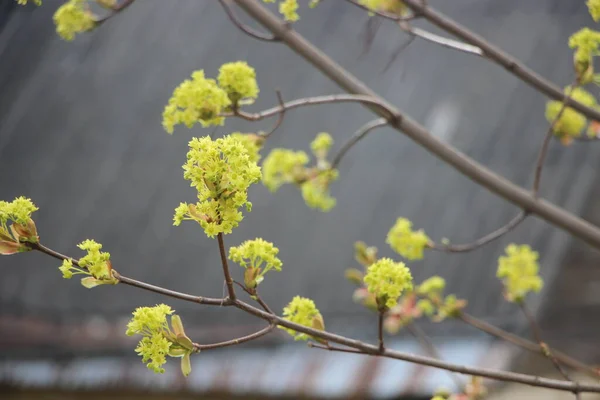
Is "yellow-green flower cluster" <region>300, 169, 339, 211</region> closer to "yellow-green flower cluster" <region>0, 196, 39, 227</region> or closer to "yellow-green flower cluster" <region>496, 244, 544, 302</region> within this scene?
"yellow-green flower cluster" <region>496, 244, 544, 302</region>

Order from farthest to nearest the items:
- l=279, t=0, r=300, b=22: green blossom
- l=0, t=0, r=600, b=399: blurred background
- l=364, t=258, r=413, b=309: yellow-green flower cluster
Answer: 1. l=0, t=0, r=600, b=399: blurred background
2. l=279, t=0, r=300, b=22: green blossom
3. l=364, t=258, r=413, b=309: yellow-green flower cluster

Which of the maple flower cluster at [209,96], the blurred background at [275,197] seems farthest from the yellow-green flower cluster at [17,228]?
the blurred background at [275,197]

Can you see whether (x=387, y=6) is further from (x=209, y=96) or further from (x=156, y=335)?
(x=156, y=335)

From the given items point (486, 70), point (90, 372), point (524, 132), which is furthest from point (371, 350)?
point (486, 70)

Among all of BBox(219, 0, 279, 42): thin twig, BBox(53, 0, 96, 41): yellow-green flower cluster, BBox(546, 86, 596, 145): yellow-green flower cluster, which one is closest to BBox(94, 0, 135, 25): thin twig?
BBox(53, 0, 96, 41): yellow-green flower cluster

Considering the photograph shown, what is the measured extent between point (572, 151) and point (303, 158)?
1576 mm

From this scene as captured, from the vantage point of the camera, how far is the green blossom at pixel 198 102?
31.3 inches

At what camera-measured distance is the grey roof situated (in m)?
1.88

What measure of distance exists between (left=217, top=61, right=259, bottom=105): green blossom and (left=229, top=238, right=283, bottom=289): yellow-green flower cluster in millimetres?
247

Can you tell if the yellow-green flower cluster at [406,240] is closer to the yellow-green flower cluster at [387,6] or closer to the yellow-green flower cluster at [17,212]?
the yellow-green flower cluster at [387,6]

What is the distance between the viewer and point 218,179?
543 mm

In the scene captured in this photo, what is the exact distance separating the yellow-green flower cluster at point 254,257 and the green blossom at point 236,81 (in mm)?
247

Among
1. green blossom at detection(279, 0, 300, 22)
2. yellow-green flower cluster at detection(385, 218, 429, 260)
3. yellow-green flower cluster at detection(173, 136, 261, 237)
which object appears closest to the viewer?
yellow-green flower cluster at detection(173, 136, 261, 237)

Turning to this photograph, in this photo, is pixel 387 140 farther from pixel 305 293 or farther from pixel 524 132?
pixel 305 293
